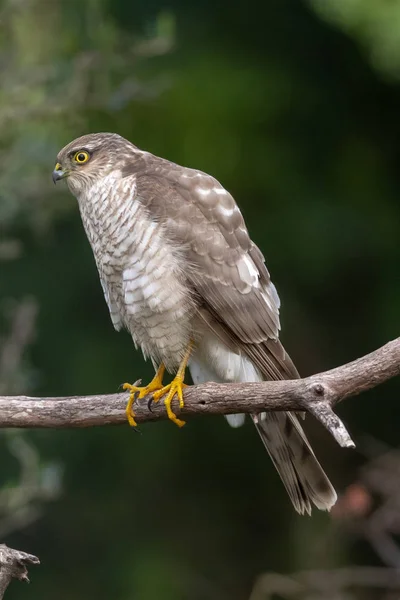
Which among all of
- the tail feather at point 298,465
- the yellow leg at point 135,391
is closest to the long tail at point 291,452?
the tail feather at point 298,465

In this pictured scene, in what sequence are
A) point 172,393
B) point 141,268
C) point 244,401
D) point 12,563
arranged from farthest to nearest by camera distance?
1. point 141,268
2. point 172,393
3. point 244,401
4. point 12,563

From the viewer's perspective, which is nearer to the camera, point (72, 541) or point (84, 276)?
point (84, 276)

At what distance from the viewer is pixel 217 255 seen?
14.9 feet

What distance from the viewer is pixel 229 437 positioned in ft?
26.3

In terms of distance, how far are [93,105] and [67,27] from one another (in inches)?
39.8

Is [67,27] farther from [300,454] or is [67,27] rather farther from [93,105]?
[300,454]

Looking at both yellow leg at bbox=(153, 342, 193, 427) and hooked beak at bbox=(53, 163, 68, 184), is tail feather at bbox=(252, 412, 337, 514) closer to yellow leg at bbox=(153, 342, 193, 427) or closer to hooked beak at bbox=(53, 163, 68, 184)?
yellow leg at bbox=(153, 342, 193, 427)

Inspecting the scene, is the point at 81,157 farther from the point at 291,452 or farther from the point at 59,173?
the point at 291,452

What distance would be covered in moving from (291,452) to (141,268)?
97cm

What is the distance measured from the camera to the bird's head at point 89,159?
4.76m

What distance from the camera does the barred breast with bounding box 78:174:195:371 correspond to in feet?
14.5

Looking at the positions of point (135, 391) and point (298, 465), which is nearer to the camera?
point (135, 391)

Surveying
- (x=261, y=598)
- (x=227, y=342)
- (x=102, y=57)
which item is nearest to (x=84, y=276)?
(x=102, y=57)

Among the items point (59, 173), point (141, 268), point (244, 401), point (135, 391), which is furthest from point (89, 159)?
point (244, 401)
